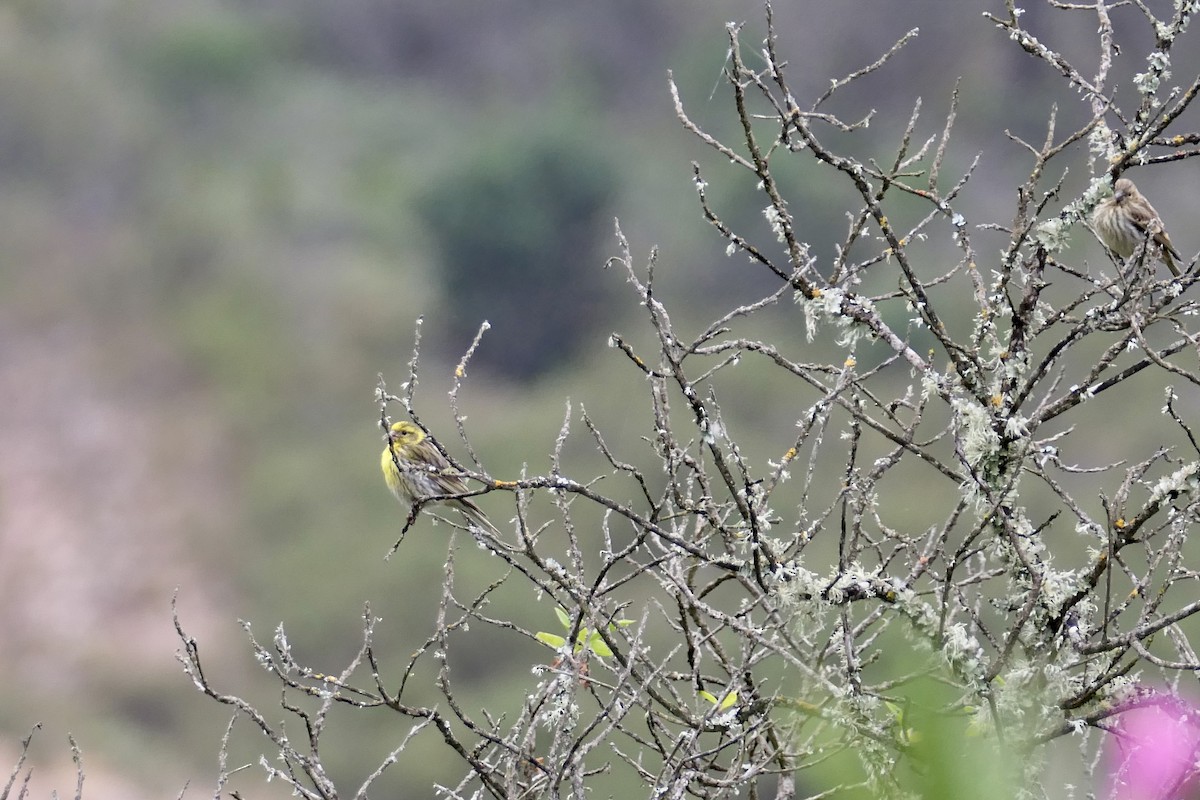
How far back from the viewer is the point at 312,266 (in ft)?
120

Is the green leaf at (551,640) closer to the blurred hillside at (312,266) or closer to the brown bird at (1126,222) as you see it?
the brown bird at (1126,222)

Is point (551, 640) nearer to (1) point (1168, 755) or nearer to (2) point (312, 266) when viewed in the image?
(1) point (1168, 755)

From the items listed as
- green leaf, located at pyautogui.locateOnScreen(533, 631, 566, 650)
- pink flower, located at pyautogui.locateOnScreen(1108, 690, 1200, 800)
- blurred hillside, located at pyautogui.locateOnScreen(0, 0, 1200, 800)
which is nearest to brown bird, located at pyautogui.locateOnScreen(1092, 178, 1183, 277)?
green leaf, located at pyautogui.locateOnScreen(533, 631, 566, 650)

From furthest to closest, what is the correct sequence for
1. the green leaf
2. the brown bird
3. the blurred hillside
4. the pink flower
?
1. the blurred hillside
2. the brown bird
3. the green leaf
4. the pink flower

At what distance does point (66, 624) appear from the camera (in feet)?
99.6

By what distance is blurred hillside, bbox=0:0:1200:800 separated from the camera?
2791 centimetres

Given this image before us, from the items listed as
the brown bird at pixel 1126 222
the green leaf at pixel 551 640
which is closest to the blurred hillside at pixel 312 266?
the brown bird at pixel 1126 222

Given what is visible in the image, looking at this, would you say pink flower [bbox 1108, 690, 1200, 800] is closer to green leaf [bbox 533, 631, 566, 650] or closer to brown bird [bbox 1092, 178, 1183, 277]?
green leaf [bbox 533, 631, 566, 650]

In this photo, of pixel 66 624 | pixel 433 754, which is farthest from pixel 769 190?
pixel 66 624

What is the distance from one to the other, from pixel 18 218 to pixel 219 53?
6398 mm

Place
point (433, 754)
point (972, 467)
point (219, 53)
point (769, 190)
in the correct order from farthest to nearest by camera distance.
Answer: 1. point (219, 53)
2. point (433, 754)
3. point (769, 190)
4. point (972, 467)

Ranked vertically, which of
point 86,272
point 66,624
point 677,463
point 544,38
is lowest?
point 677,463

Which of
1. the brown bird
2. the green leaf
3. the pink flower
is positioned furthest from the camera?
the brown bird

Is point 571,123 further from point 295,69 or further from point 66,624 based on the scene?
point 66,624
